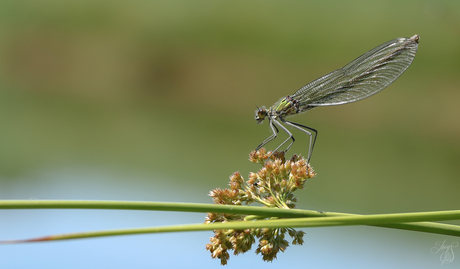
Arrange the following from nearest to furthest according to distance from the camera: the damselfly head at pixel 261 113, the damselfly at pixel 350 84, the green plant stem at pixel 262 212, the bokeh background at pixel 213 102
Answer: the green plant stem at pixel 262 212 < the damselfly at pixel 350 84 < the damselfly head at pixel 261 113 < the bokeh background at pixel 213 102

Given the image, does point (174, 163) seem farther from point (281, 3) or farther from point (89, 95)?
point (281, 3)

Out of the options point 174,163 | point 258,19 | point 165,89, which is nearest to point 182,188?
point 174,163

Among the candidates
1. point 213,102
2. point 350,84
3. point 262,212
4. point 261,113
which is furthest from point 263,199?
point 213,102

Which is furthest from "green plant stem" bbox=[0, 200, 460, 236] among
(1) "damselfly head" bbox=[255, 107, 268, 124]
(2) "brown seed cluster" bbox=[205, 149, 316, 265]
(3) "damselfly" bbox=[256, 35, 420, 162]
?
(1) "damselfly head" bbox=[255, 107, 268, 124]

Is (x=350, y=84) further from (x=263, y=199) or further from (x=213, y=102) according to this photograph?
(x=213, y=102)

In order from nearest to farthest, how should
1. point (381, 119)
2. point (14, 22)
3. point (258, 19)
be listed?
1. point (381, 119)
2. point (258, 19)
3. point (14, 22)

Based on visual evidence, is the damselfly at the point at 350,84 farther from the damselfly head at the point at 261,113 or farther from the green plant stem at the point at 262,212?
the green plant stem at the point at 262,212

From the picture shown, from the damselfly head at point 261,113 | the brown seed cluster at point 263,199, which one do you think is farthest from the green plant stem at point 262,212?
the damselfly head at point 261,113
